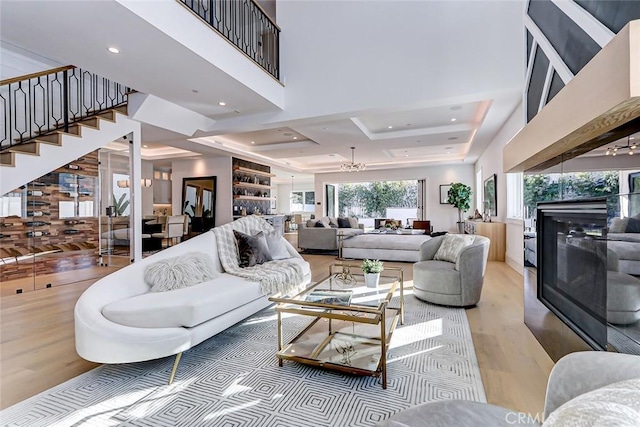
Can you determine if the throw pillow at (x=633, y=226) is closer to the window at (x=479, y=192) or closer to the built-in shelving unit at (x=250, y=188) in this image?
the window at (x=479, y=192)

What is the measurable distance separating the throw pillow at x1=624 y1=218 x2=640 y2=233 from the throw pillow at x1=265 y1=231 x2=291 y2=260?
10.2 ft

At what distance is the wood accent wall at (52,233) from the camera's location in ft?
15.9

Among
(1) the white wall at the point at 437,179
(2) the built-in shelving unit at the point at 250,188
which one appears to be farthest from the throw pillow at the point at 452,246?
(1) the white wall at the point at 437,179

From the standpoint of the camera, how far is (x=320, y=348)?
225cm

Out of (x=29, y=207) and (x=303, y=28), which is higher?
(x=303, y=28)

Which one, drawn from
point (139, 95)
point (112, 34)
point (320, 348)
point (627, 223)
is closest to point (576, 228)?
point (627, 223)

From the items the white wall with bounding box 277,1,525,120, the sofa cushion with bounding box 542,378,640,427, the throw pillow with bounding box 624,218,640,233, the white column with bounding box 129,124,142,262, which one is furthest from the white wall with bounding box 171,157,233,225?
the sofa cushion with bounding box 542,378,640,427

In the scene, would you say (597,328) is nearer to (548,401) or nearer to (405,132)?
(548,401)

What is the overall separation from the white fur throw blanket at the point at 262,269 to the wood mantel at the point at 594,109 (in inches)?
94.3

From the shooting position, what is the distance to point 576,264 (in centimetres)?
194

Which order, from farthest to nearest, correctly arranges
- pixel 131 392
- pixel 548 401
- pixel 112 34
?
pixel 112 34 → pixel 131 392 → pixel 548 401

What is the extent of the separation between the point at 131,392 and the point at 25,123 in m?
6.11

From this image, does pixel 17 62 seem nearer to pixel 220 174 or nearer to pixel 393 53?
pixel 220 174

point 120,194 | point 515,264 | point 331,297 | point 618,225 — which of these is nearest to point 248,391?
point 331,297
